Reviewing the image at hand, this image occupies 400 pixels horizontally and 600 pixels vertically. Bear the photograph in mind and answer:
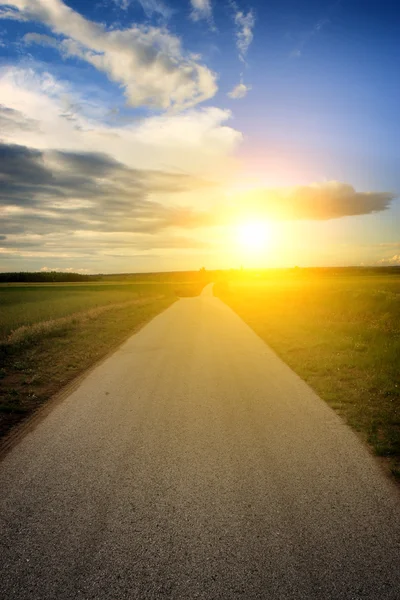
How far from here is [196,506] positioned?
13.9ft

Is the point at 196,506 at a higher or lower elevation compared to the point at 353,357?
higher

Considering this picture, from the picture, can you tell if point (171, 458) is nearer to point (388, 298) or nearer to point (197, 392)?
point (197, 392)

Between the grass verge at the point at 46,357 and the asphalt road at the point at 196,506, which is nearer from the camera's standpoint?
the asphalt road at the point at 196,506

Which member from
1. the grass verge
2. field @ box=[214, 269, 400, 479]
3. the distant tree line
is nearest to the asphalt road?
field @ box=[214, 269, 400, 479]

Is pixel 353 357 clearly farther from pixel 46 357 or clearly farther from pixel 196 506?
pixel 46 357

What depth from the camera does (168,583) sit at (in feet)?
10.4

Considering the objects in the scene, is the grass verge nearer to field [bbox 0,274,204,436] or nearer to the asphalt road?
field [bbox 0,274,204,436]

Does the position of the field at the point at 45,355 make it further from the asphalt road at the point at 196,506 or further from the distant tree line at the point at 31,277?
the distant tree line at the point at 31,277

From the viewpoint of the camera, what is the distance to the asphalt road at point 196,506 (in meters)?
3.21

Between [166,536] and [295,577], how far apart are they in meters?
1.33

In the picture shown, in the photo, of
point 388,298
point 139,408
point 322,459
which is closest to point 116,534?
point 322,459

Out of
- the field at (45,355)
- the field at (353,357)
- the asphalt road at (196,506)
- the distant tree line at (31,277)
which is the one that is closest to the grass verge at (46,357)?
the field at (45,355)

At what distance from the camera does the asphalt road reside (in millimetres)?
3215

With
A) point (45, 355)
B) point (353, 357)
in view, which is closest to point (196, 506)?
point (353, 357)
